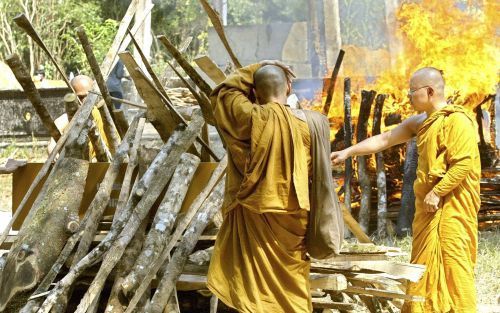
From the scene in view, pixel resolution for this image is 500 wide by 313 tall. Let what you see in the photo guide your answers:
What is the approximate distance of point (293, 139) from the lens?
16.9 feet

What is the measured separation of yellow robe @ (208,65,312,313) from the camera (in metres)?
5.15

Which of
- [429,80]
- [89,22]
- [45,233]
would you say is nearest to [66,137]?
[45,233]

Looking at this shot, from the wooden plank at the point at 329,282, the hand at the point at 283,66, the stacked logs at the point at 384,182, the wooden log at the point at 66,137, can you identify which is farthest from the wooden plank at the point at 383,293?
the stacked logs at the point at 384,182

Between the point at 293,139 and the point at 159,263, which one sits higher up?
the point at 293,139

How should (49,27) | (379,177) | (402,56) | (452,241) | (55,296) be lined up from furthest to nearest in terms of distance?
(49,27)
(402,56)
(379,177)
(452,241)
(55,296)

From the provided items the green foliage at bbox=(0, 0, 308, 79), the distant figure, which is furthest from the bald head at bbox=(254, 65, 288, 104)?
the green foliage at bbox=(0, 0, 308, 79)

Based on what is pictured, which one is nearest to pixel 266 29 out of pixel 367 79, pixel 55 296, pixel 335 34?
pixel 335 34

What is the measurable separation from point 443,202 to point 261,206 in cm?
193

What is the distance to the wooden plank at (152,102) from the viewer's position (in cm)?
671

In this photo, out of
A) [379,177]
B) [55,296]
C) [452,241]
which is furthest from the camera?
[379,177]

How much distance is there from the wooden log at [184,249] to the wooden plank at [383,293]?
121cm

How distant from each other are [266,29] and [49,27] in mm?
10052

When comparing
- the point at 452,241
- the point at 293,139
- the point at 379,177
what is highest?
the point at 293,139

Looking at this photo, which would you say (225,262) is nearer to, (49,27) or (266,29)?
(266,29)
